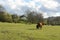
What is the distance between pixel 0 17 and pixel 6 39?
48807mm

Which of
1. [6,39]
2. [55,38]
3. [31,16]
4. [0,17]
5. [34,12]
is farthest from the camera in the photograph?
[34,12]

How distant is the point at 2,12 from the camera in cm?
7869

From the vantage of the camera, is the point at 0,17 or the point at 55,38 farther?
the point at 0,17

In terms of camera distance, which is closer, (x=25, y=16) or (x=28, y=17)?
(x=28, y=17)

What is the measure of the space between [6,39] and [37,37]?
3953 millimetres

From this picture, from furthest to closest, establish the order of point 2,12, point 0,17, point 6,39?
point 2,12
point 0,17
point 6,39

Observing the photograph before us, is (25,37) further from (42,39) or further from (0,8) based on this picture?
(0,8)

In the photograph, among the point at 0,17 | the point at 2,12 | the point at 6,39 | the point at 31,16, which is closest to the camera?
the point at 6,39

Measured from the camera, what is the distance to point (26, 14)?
96312 millimetres

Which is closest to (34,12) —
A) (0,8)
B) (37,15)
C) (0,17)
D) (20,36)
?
(37,15)

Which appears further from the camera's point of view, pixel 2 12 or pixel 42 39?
pixel 2 12

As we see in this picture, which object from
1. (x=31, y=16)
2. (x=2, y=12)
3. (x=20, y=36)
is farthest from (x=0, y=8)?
(x=20, y=36)

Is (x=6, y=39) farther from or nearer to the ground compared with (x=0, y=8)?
nearer to the ground

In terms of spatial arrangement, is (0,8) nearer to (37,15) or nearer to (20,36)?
(37,15)
